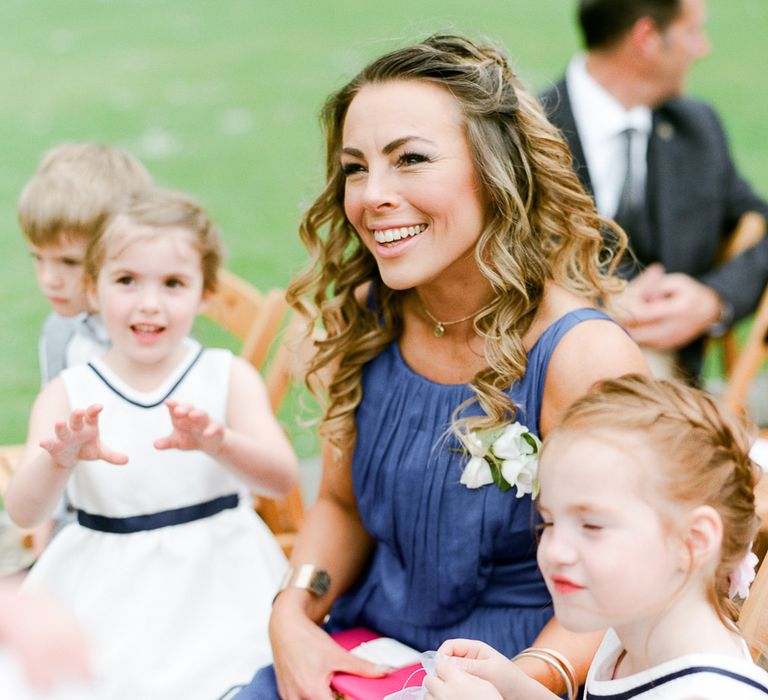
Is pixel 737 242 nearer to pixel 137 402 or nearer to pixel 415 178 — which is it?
pixel 415 178

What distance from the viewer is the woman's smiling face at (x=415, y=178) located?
2332 mm

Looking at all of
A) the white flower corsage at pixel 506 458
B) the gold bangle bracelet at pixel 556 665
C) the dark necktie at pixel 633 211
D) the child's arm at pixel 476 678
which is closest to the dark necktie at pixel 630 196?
the dark necktie at pixel 633 211

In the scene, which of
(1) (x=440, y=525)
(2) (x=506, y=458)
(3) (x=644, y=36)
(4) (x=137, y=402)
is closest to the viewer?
(2) (x=506, y=458)

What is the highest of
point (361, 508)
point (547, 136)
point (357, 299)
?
point (547, 136)

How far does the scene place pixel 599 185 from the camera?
14.2 feet

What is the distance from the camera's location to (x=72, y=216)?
122 inches

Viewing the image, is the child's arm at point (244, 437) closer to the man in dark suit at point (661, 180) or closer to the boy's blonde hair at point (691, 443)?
the boy's blonde hair at point (691, 443)

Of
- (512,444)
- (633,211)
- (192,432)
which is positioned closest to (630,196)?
(633,211)

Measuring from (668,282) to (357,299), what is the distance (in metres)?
1.85

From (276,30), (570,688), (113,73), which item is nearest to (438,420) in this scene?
(570,688)

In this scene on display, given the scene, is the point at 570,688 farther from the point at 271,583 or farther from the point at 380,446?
the point at 271,583

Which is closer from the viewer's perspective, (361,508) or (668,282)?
(361,508)

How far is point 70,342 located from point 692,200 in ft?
7.66

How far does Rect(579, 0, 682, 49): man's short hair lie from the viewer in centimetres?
454
